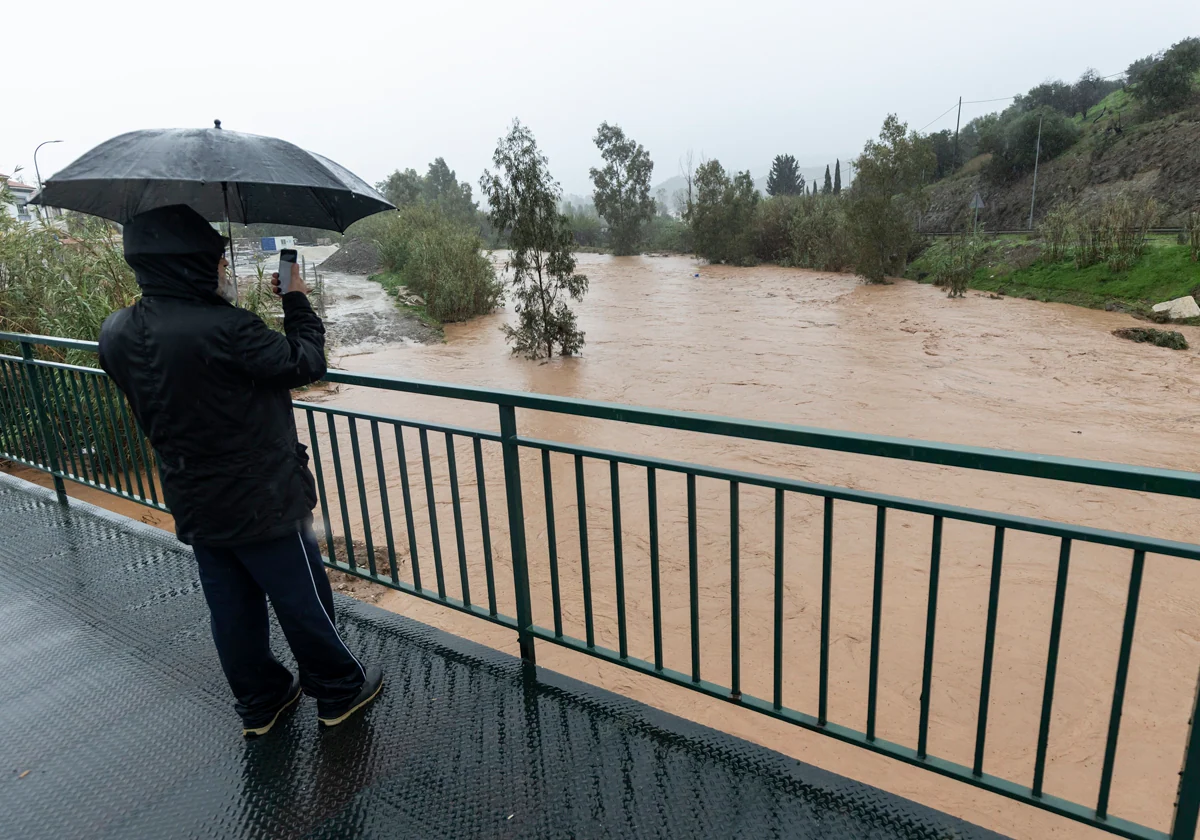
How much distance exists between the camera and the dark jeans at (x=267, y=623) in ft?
7.96

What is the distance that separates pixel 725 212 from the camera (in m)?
37.9

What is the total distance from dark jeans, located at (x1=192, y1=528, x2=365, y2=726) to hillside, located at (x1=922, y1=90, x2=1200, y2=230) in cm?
3318

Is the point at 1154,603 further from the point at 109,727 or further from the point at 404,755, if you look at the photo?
the point at 109,727

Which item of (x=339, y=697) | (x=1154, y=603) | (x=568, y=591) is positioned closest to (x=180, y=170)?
(x=339, y=697)

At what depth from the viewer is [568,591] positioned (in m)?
6.86

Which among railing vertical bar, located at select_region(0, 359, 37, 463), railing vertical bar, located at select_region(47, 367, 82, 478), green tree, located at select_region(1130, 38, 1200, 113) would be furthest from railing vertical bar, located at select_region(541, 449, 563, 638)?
green tree, located at select_region(1130, 38, 1200, 113)

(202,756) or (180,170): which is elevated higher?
(180,170)

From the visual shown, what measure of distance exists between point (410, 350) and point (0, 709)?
1569cm

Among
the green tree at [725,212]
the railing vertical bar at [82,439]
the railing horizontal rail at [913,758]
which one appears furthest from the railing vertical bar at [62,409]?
the green tree at [725,212]

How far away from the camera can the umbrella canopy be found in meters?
2.05

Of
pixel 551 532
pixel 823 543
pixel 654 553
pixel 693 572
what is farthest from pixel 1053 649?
pixel 551 532

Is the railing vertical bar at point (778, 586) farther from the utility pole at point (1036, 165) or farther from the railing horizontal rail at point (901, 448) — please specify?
the utility pole at point (1036, 165)

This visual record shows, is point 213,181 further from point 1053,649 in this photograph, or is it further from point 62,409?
point 62,409

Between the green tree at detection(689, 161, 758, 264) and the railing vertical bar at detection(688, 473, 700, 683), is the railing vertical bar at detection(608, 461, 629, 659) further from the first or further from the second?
the green tree at detection(689, 161, 758, 264)
